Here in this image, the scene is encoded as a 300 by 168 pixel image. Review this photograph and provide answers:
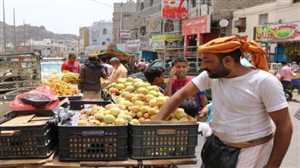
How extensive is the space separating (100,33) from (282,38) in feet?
291

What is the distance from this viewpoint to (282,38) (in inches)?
833

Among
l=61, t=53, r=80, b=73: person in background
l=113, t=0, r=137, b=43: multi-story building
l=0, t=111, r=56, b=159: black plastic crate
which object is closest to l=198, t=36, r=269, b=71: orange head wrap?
l=0, t=111, r=56, b=159: black plastic crate

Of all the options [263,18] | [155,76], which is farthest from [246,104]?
[263,18]

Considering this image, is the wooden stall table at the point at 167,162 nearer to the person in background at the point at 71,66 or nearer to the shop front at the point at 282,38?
the person in background at the point at 71,66

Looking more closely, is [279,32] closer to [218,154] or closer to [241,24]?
[241,24]

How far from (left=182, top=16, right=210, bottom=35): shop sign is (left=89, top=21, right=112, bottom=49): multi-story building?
6852cm

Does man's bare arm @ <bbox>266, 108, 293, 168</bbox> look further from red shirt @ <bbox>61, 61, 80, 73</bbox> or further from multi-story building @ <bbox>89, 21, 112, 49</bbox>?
multi-story building @ <bbox>89, 21, 112, 49</bbox>

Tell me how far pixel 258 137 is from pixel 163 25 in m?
41.9

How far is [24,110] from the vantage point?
3.68 meters

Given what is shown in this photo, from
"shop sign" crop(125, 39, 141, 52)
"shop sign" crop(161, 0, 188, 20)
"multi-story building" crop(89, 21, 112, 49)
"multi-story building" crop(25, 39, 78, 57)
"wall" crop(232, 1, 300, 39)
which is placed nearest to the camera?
"wall" crop(232, 1, 300, 39)

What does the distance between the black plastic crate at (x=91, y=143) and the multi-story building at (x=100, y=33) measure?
100.0m

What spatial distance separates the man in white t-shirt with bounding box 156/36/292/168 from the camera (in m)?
2.78

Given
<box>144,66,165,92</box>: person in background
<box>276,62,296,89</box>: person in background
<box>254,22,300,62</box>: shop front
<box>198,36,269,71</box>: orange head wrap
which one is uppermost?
<box>254,22,300,62</box>: shop front

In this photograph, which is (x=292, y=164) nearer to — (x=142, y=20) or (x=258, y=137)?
(x=258, y=137)
